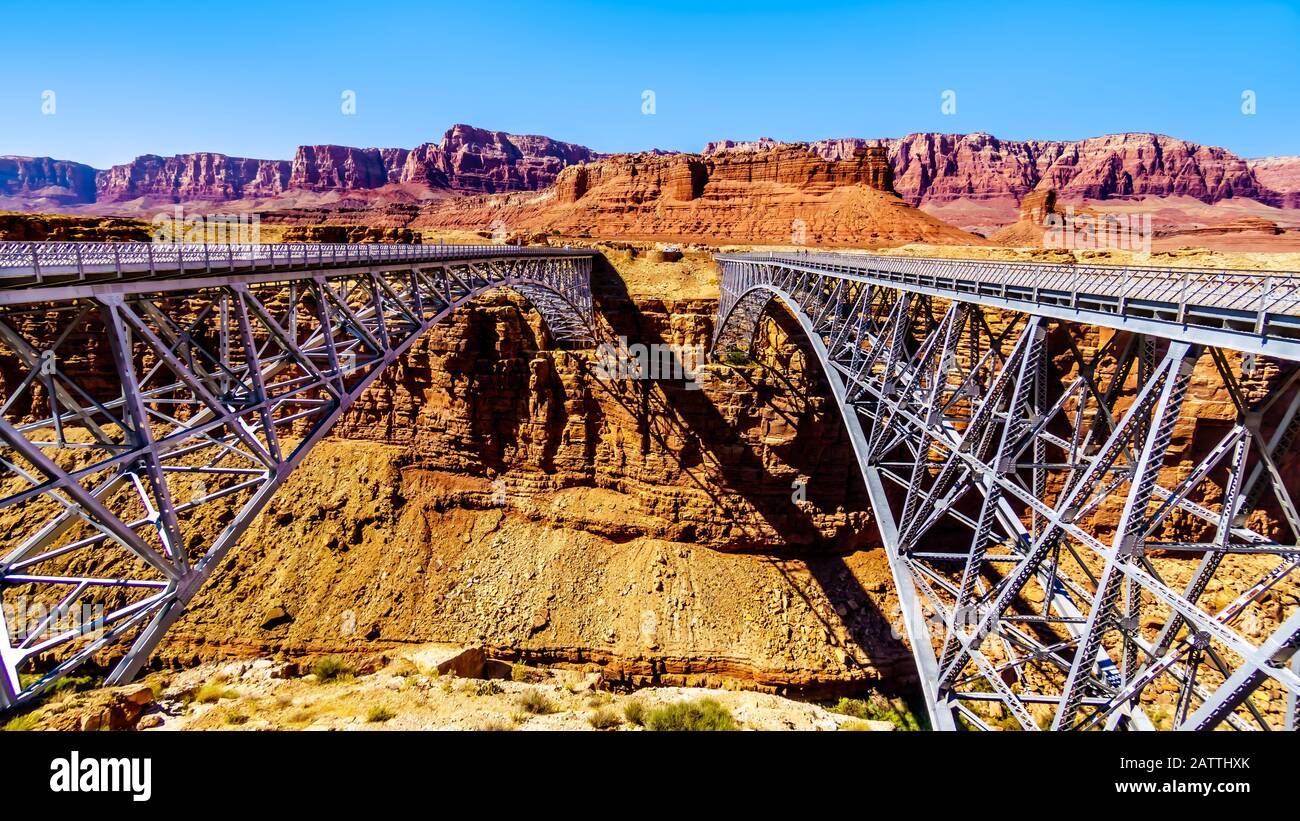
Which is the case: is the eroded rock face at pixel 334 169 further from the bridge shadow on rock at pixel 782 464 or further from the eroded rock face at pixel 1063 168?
the bridge shadow on rock at pixel 782 464

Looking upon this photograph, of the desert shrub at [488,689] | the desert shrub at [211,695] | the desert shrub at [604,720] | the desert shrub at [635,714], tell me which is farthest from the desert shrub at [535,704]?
the desert shrub at [211,695]

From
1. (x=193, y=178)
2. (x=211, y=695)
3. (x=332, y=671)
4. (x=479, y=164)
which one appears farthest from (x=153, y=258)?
(x=193, y=178)

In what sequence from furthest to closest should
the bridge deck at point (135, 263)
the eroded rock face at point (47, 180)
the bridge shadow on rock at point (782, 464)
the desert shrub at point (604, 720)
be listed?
the eroded rock face at point (47, 180)
the bridge shadow on rock at point (782, 464)
the desert shrub at point (604, 720)
the bridge deck at point (135, 263)

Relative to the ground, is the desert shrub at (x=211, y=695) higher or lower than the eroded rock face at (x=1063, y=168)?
lower

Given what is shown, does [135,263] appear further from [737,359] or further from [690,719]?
[737,359]

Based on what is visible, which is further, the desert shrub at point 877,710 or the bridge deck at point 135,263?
the desert shrub at point 877,710

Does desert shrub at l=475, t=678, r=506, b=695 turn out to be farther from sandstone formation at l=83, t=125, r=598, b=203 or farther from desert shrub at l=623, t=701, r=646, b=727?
sandstone formation at l=83, t=125, r=598, b=203

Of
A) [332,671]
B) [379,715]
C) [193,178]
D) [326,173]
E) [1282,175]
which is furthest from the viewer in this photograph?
[193,178]

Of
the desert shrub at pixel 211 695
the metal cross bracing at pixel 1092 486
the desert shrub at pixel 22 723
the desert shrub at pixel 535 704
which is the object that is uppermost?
the metal cross bracing at pixel 1092 486
